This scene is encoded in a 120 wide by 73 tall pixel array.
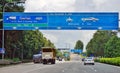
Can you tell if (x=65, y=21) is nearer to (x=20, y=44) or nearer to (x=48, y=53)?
(x=48, y=53)

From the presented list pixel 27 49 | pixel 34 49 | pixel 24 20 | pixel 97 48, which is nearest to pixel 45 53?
pixel 24 20

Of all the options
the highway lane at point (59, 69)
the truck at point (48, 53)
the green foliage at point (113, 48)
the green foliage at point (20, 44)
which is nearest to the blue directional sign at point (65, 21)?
the highway lane at point (59, 69)

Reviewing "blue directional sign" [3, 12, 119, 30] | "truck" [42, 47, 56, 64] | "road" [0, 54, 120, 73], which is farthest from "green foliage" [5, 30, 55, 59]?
"blue directional sign" [3, 12, 119, 30]

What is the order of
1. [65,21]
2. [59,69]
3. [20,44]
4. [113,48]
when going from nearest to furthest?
1. [59,69]
2. [65,21]
3. [20,44]
4. [113,48]

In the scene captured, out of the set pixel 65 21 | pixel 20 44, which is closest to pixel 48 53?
pixel 20 44

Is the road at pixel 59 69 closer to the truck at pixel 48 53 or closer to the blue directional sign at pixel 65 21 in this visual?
the blue directional sign at pixel 65 21

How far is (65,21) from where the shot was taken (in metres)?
48.5

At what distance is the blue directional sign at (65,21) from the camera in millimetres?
48066

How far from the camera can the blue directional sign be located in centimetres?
4807

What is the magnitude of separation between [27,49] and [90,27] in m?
67.2

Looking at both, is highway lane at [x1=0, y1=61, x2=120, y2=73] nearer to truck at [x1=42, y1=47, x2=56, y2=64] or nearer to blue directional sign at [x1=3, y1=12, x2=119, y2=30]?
blue directional sign at [x1=3, y1=12, x2=119, y2=30]

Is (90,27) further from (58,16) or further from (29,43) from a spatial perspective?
(29,43)

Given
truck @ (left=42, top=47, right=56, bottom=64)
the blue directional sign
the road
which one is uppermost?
the blue directional sign

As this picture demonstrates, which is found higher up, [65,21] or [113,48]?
[65,21]
